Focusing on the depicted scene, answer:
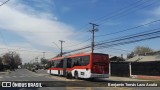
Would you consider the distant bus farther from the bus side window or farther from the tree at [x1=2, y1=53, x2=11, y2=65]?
the tree at [x1=2, y1=53, x2=11, y2=65]

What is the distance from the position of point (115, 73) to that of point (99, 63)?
800 inches

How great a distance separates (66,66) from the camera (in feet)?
142

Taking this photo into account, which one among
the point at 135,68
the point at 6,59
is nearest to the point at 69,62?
the point at 135,68

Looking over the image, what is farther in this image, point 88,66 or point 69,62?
point 69,62

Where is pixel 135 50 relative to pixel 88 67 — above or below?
above

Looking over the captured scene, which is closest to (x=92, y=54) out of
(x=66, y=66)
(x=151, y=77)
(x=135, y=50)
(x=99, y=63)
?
(x=99, y=63)

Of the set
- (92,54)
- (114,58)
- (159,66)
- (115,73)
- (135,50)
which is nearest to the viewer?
(92,54)

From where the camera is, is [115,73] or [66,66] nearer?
[66,66]

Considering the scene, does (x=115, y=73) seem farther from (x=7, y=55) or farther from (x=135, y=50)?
(x=7, y=55)

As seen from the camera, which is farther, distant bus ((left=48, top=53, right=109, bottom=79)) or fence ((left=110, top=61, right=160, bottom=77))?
fence ((left=110, top=61, right=160, bottom=77))

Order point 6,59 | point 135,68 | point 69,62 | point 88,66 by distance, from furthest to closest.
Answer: point 6,59 → point 135,68 → point 69,62 → point 88,66

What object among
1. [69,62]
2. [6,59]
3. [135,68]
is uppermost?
[6,59]

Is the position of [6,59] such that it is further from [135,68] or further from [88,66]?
[88,66]

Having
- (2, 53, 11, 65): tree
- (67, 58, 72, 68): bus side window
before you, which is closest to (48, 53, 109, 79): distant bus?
(67, 58, 72, 68): bus side window
